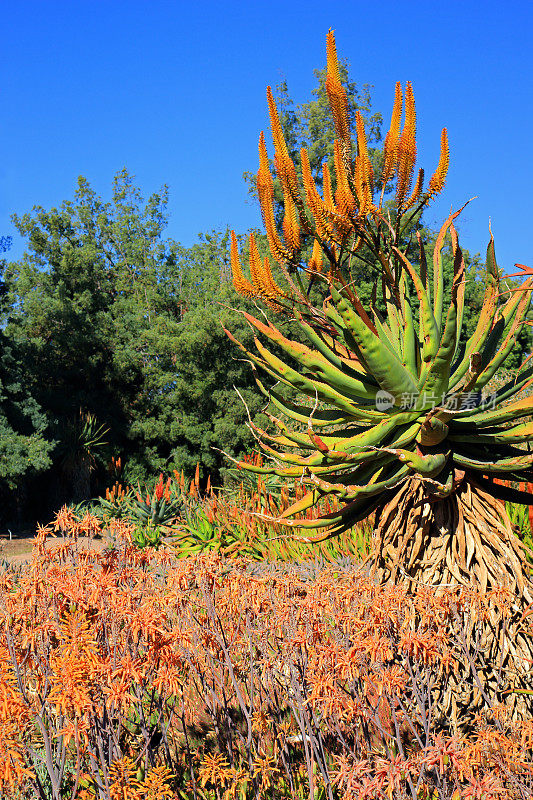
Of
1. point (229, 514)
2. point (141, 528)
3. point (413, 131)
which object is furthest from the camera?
point (141, 528)

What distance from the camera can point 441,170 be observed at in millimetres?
4039

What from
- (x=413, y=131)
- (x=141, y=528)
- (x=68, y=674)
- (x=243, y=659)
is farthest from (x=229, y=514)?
(x=68, y=674)

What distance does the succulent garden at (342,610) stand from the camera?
2420 millimetres

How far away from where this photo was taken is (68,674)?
2.21 metres

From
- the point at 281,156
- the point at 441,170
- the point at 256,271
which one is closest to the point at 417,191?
the point at 441,170

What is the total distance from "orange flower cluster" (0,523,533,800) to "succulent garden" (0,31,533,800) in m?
Answer: 0.01

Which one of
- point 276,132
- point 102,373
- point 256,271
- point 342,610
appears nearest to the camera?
point 342,610

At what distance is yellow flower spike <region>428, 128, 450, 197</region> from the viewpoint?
3948 millimetres

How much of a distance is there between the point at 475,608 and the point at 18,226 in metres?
21.2

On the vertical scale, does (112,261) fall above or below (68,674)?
above

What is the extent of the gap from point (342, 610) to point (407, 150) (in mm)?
2676

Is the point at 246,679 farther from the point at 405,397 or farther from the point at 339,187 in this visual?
the point at 339,187

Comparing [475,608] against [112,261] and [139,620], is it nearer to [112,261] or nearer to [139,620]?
[139,620]

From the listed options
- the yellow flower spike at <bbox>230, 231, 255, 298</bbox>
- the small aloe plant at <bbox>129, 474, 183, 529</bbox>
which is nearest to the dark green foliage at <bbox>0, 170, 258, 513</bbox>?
the small aloe plant at <bbox>129, 474, 183, 529</bbox>
